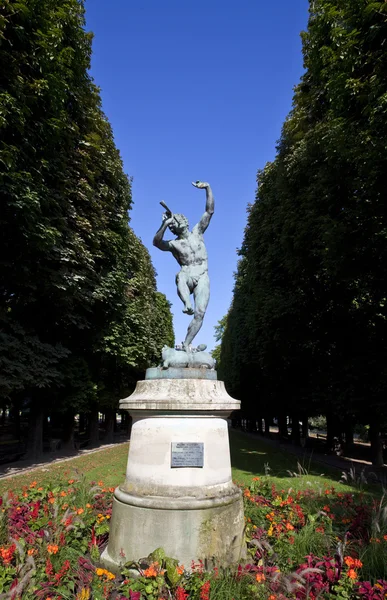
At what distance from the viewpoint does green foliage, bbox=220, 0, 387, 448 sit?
934 cm

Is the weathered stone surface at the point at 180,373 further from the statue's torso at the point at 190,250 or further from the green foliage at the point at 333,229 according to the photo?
the green foliage at the point at 333,229

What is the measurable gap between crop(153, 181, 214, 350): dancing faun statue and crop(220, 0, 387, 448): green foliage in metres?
5.08

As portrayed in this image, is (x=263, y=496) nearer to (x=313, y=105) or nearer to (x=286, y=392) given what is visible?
(x=313, y=105)

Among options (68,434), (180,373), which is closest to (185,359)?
(180,373)

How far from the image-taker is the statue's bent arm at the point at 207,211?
587cm

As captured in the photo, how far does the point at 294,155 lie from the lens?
14.4 meters

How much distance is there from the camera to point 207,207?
589 cm

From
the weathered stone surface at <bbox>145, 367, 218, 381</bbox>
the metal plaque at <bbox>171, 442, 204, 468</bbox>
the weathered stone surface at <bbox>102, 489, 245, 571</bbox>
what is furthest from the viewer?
the weathered stone surface at <bbox>145, 367, 218, 381</bbox>

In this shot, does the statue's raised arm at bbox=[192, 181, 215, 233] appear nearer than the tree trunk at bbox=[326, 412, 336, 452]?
Yes

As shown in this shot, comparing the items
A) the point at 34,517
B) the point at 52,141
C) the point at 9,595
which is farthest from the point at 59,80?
the point at 9,595

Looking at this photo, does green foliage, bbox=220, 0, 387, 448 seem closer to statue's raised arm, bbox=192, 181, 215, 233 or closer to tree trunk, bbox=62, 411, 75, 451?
statue's raised arm, bbox=192, 181, 215, 233

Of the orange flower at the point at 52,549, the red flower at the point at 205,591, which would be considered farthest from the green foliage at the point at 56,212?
the red flower at the point at 205,591

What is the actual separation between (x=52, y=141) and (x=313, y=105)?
932cm

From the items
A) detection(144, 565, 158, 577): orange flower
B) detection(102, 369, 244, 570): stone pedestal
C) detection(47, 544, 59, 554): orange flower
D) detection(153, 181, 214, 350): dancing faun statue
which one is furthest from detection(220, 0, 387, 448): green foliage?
detection(47, 544, 59, 554): orange flower
